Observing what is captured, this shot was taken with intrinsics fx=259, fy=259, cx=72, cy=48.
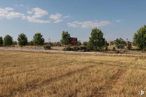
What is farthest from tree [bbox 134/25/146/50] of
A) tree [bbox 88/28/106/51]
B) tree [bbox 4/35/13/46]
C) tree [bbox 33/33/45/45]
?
tree [bbox 4/35/13/46]

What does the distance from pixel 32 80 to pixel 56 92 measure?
4.56 metres

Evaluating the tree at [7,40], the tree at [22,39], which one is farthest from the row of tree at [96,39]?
the tree at [7,40]

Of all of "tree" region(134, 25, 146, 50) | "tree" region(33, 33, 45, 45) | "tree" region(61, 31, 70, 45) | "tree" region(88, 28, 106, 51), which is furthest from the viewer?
"tree" region(33, 33, 45, 45)

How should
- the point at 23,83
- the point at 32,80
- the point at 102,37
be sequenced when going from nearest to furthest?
the point at 23,83 → the point at 32,80 → the point at 102,37

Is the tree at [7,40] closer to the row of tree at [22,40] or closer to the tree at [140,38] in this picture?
the row of tree at [22,40]

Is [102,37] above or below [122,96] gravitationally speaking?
above

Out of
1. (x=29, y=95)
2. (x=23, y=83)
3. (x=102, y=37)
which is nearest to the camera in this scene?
(x=29, y=95)

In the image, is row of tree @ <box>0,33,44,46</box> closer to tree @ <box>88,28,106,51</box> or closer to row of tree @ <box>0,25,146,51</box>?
row of tree @ <box>0,25,146,51</box>

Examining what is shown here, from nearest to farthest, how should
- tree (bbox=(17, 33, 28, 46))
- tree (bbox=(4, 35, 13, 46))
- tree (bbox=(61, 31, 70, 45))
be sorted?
tree (bbox=(61, 31, 70, 45))
tree (bbox=(17, 33, 28, 46))
tree (bbox=(4, 35, 13, 46))

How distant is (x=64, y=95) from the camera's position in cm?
1366

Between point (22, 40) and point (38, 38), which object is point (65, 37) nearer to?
point (38, 38)

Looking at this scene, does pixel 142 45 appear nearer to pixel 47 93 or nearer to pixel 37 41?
pixel 37 41

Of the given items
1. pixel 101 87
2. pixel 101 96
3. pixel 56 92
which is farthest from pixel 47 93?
pixel 101 87

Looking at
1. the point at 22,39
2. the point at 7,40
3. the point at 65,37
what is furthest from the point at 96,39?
the point at 7,40
